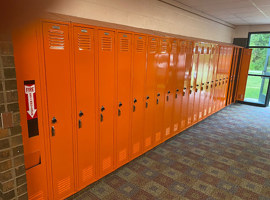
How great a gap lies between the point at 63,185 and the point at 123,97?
1.41m

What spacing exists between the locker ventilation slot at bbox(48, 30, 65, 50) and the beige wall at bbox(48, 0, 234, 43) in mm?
572

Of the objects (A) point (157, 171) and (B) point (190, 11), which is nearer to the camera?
(A) point (157, 171)

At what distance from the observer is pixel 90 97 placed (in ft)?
8.07

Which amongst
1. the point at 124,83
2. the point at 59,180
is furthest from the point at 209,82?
the point at 59,180

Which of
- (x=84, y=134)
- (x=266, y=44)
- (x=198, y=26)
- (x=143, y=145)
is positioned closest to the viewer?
(x=84, y=134)

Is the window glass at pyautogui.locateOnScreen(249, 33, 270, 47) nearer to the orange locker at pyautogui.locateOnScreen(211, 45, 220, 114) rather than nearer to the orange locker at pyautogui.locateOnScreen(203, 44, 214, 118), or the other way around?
the orange locker at pyautogui.locateOnScreen(211, 45, 220, 114)

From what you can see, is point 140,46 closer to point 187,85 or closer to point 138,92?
point 138,92

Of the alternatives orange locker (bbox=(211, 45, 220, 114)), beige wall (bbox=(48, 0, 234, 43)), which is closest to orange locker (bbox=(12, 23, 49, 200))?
beige wall (bbox=(48, 0, 234, 43))

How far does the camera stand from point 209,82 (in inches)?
218

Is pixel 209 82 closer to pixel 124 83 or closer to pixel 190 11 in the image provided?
pixel 190 11

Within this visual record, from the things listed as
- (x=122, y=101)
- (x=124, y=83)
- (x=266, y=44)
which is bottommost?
(x=122, y=101)

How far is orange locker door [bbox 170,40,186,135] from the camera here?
388 centimetres

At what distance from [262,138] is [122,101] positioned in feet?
12.6

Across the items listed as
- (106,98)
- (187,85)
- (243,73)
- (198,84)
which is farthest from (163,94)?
(243,73)
